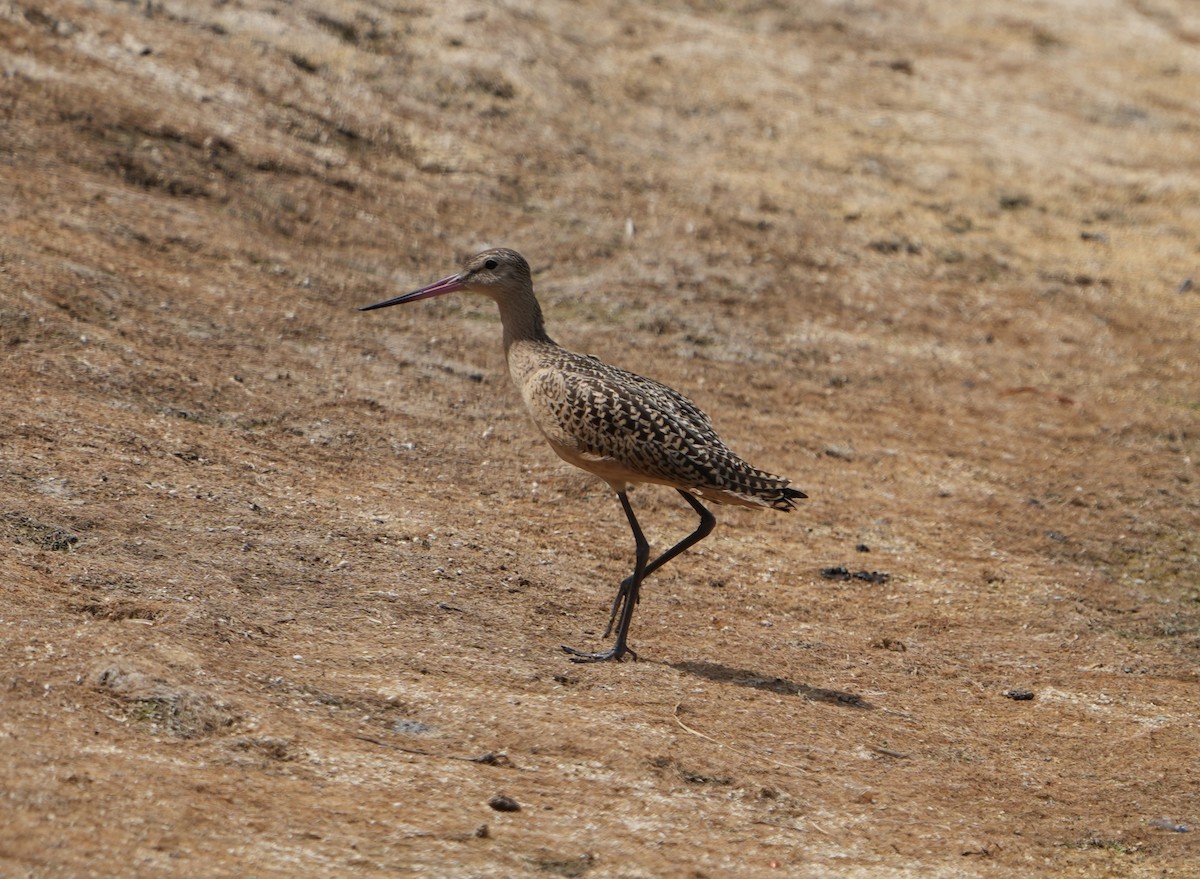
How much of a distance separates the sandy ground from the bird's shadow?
0.02 m

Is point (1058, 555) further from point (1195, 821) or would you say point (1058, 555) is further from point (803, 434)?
point (1195, 821)

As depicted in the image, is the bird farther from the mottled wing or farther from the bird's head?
the bird's head

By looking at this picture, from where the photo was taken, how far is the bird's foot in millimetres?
6617

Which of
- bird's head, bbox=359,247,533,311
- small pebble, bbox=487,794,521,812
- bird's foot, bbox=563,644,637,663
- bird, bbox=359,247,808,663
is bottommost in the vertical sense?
small pebble, bbox=487,794,521,812

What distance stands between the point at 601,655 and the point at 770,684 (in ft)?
2.68

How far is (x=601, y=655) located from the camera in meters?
6.66

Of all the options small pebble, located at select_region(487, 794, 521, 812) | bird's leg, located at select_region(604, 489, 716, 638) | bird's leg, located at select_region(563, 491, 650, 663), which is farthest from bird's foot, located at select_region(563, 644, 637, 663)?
small pebble, located at select_region(487, 794, 521, 812)

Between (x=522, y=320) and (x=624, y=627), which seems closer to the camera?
(x=624, y=627)

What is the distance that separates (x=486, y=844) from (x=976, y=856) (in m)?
1.89

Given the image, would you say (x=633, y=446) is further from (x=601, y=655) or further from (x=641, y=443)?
(x=601, y=655)

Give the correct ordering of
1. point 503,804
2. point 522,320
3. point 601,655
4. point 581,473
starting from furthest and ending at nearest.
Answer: point 581,473
point 522,320
point 601,655
point 503,804

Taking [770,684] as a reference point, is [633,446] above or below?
above

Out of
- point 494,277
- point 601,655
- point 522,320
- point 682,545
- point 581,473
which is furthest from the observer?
point 581,473

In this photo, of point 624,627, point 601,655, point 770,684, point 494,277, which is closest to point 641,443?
point 624,627
